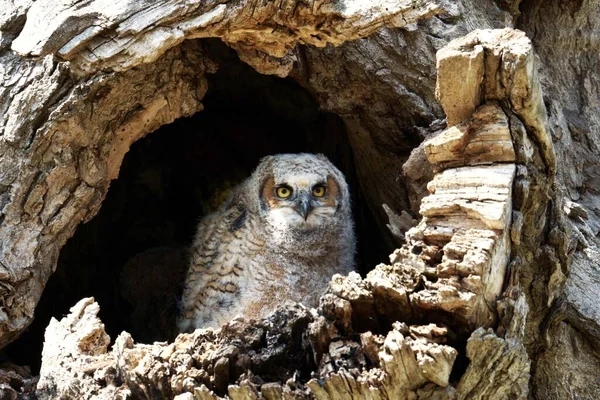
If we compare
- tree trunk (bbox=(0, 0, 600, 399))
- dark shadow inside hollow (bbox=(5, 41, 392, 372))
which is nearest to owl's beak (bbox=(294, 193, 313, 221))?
tree trunk (bbox=(0, 0, 600, 399))

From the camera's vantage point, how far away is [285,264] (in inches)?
129

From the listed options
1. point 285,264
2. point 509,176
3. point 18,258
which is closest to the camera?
point 509,176

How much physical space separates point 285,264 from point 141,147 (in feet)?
5.61

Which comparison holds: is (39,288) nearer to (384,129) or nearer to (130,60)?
(130,60)

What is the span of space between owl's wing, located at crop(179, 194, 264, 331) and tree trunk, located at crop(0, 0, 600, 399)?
0.65m

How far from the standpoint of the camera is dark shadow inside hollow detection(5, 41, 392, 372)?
395 cm

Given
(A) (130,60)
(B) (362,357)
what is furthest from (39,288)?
(B) (362,357)

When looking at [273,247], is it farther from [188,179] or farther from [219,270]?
[188,179]

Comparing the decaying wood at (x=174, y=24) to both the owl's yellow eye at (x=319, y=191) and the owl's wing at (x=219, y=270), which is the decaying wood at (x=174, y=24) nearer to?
the owl's yellow eye at (x=319, y=191)

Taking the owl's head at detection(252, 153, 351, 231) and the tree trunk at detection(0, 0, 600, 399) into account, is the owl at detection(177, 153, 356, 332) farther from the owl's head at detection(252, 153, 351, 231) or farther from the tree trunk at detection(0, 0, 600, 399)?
the tree trunk at detection(0, 0, 600, 399)

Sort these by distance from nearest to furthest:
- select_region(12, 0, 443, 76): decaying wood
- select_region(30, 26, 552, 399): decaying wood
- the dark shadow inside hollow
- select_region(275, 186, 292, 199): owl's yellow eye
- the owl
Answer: select_region(30, 26, 552, 399): decaying wood < select_region(12, 0, 443, 76): decaying wood < the owl < select_region(275, 186, 292, 199): owl's yellow eye < the dark shadow inside hollow

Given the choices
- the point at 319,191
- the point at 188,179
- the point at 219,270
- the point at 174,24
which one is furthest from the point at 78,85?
the point at 188,179

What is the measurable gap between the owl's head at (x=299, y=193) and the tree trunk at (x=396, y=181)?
0.29 m

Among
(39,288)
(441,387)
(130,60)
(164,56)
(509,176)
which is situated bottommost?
(441,387)
